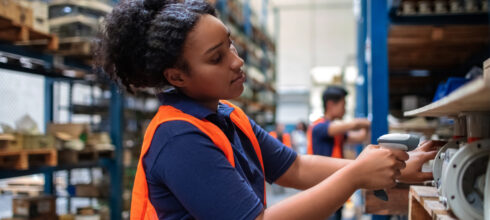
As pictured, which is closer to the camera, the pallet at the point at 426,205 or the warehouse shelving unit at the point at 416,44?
the pallet at the point at 426,205

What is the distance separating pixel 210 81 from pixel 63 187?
5109 millimetres

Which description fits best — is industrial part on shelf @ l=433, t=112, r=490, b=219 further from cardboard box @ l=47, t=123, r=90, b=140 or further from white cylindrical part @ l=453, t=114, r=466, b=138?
cardboard box @ l=47, t=123, r=90, b=140

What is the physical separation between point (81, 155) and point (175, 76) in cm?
368

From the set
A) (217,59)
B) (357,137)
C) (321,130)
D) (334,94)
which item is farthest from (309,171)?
(357,137)

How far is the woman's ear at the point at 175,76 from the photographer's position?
1.38 metres

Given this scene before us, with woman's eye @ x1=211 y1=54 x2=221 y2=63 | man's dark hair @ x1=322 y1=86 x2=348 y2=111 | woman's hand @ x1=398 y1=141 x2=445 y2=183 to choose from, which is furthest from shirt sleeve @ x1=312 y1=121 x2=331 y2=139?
woman's eye @ x1=211 y1=54 x2=221 y2=63

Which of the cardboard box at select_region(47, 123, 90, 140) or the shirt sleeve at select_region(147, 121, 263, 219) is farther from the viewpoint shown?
the cardboard box at select_region(47, 123, 90, 140)

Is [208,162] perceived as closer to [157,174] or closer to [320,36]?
[157,174]

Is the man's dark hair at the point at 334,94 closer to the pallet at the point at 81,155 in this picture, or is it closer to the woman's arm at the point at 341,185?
the pallet at the point at 81,155

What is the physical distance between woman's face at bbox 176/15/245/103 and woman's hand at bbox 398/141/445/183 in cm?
74

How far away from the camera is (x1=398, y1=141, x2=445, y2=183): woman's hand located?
5.15 feet

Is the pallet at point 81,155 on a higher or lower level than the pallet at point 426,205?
lower

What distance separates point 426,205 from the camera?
136 cm

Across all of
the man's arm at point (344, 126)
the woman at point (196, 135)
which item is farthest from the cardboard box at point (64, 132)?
the woman at point (196, 135)
